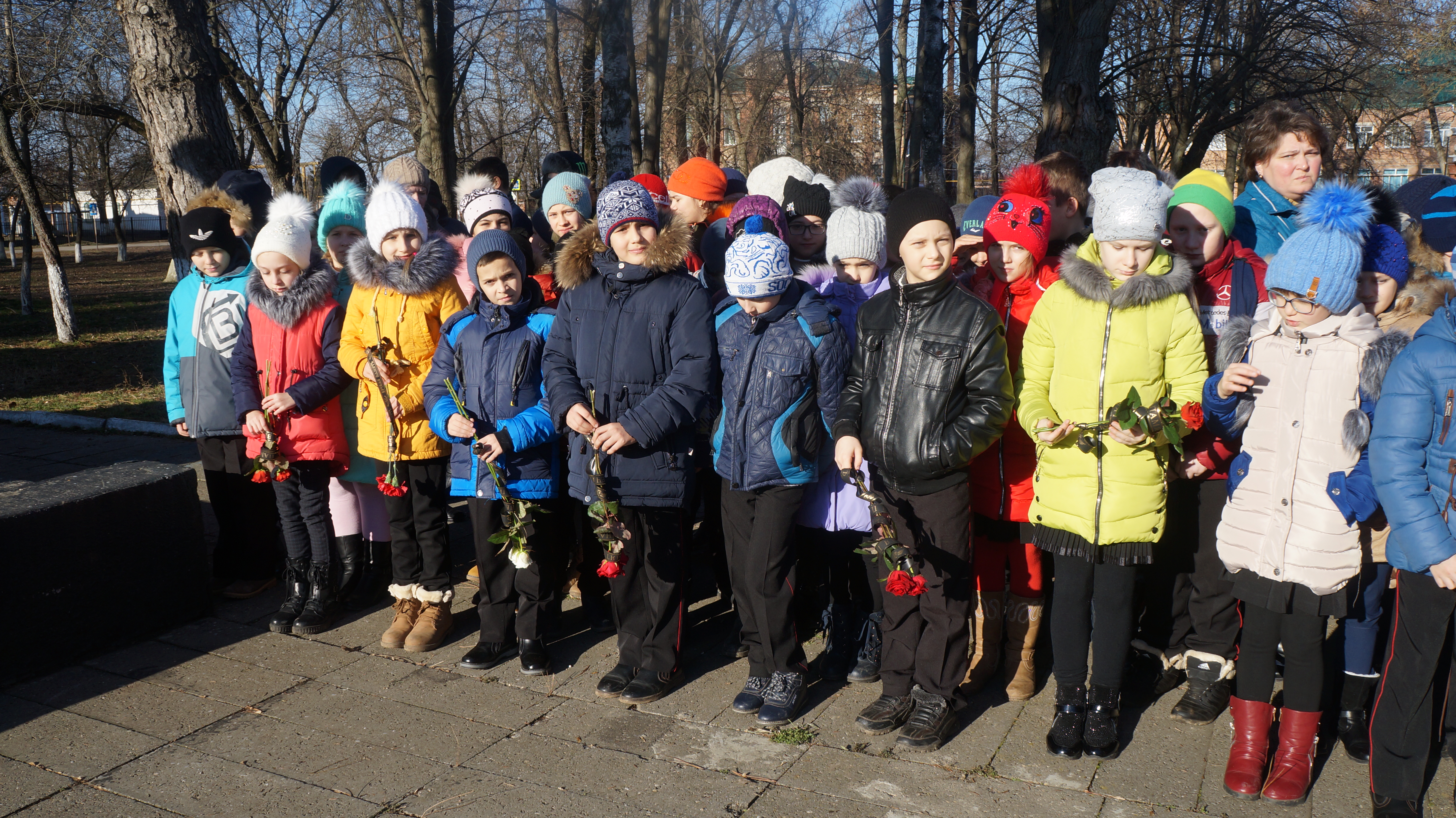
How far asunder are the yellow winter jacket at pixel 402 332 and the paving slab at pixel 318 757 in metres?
1.22

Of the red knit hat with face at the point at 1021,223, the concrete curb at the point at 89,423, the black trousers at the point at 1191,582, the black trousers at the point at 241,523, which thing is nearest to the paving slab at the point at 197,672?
the black trousers at the point at 241,523

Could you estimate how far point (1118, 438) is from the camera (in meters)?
3.29

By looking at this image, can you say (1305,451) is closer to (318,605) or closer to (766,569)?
(766,569)

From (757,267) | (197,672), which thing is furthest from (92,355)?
(757,267)

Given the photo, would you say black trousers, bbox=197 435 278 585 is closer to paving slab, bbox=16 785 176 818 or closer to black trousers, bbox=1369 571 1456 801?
paving slab, bbox=16 785 176 818

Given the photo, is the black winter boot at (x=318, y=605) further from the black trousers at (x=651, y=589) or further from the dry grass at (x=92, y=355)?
the dry grass at (x=92, y=355)

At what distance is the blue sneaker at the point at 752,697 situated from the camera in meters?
3.89

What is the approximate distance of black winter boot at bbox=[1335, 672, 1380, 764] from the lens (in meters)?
3.52

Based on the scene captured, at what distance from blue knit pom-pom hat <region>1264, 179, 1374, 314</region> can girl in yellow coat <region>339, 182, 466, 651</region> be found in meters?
3.23

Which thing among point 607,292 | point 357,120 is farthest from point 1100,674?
point 357,120

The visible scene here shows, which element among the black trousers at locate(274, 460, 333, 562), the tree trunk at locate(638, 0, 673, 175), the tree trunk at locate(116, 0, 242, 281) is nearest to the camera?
the black trousers at locate(274, 460, 333, 562)

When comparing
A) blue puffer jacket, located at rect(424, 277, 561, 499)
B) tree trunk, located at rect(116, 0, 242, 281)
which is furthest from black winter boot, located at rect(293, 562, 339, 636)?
tree trunk, located at rect(116, 0, 242, 281)

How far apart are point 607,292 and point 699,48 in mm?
27830

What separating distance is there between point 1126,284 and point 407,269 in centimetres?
295
